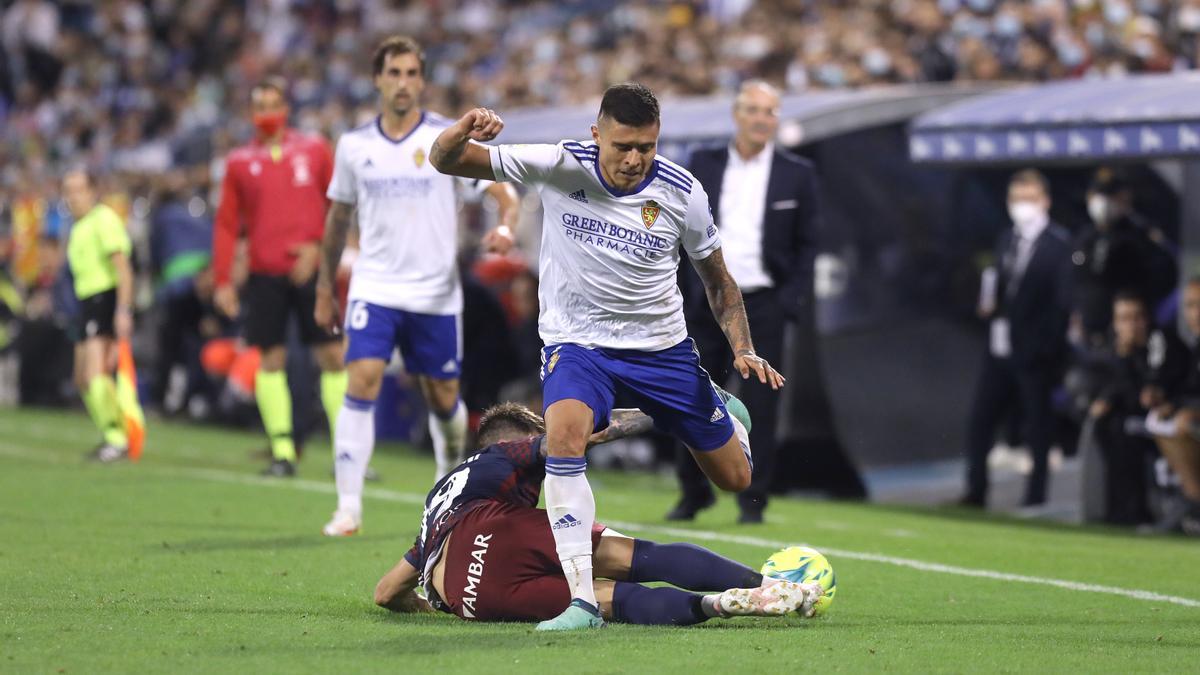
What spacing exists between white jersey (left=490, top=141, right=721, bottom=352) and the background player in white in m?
2.76

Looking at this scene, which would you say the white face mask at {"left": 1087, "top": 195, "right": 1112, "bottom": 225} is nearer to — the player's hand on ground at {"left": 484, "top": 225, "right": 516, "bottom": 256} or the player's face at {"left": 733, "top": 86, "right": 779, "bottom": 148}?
the player's face at {"left": 733, "top": 86, "right": 779, "bottom": 148}

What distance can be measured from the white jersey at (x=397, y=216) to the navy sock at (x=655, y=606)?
343 centimetres

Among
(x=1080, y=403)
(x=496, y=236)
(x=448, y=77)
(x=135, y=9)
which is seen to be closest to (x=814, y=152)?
(x=1080, y=403)

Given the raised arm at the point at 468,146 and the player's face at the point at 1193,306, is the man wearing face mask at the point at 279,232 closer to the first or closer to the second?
the player's face at the point at 1193,306

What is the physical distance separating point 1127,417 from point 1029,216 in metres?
1.97

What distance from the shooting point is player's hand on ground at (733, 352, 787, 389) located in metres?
6.84

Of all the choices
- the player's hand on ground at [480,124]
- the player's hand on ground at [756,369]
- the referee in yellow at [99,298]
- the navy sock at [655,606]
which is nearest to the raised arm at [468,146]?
the player's hand on ground at [480,124]

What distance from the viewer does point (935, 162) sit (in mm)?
12797

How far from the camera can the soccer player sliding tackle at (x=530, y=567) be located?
6766 millimetres

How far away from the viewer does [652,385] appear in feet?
23.2

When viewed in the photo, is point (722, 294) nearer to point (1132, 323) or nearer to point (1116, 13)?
point (1132, 323)

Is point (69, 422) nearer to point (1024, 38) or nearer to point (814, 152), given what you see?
point (814, 152)

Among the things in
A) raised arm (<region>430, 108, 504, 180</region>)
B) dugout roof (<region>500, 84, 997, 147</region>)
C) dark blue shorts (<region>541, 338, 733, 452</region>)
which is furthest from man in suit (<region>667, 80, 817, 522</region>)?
raised arm (<region>430, 108, 504, 180</region>)

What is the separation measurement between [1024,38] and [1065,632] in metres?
10.9
